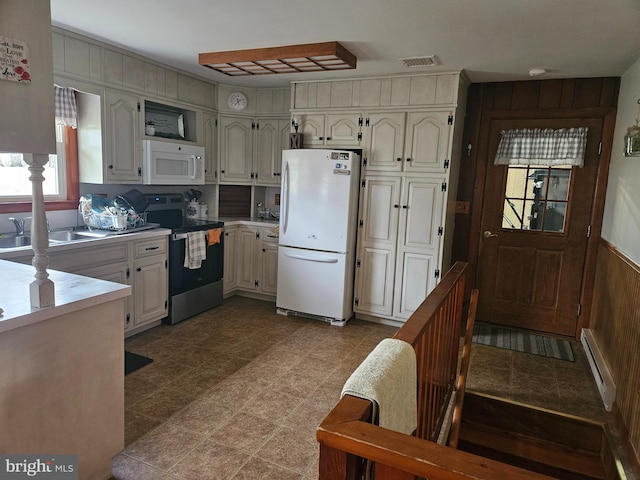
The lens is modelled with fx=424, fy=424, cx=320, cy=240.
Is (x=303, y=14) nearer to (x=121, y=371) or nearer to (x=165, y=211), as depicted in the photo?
(x=121, y=371)

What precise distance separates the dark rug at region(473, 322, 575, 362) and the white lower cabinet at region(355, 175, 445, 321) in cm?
72

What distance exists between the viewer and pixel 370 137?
4.03 meters

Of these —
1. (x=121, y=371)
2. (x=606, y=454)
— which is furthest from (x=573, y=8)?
(x=121, y=371)

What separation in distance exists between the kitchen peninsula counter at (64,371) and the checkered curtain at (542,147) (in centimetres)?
369

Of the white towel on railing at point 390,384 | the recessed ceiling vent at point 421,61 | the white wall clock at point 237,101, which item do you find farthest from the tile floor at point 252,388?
the recessed ceiling vent at point 421,61

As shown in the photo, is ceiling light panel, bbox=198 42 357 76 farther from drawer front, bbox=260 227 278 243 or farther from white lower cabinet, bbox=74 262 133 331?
white lower cabinet, bbox=74 262 133 331

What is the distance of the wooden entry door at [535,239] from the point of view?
157 inches

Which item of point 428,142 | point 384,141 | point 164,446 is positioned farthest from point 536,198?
point 164,446

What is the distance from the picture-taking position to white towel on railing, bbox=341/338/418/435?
1.06m

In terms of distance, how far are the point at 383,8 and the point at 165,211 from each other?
114 inches

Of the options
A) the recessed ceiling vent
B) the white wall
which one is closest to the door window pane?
the white wall

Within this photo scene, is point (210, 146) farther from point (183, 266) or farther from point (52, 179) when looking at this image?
point (52, 179)

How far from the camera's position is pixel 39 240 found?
166 centimetres

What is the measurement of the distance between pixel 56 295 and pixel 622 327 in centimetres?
323
